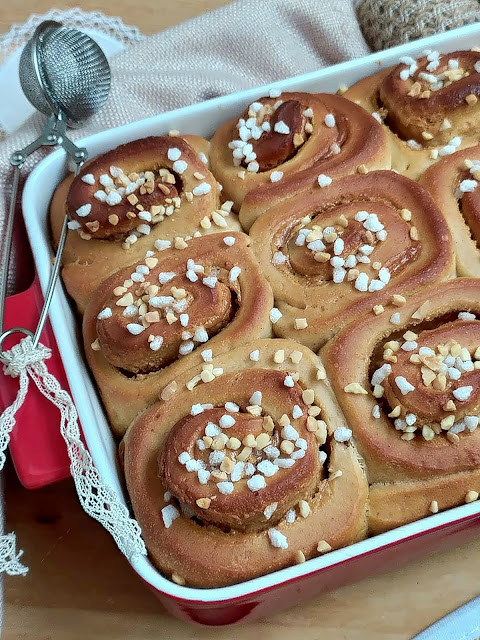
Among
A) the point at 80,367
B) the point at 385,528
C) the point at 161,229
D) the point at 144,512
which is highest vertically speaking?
the point at 161,229

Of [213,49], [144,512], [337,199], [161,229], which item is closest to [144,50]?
[213,49]

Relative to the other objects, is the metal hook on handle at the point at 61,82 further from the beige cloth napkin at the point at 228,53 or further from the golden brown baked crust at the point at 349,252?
the golden brown baked crust at the point at 349,252

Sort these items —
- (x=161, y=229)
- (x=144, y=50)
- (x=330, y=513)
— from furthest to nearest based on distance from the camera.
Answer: (x=144, y=50) → (x=161, y=229) → (x=330, y=513)

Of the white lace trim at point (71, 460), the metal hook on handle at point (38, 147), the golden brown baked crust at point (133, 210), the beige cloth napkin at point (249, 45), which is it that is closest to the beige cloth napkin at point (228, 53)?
the beige cloth napkin at point (249, 45)

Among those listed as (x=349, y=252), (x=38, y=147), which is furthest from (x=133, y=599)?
(x=38, y=147)

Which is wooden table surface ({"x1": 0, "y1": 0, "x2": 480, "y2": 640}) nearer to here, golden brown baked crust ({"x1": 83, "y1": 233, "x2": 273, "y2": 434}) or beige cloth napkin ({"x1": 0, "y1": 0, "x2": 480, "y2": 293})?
golden brown baked crust ({"x1": 83, "y1": 233, "x2": 273, "y2": 434})

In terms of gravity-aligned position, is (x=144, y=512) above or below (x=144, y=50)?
below

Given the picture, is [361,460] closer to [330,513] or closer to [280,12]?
[330,513]

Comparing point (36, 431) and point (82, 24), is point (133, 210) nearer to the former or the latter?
point (36, 431)
